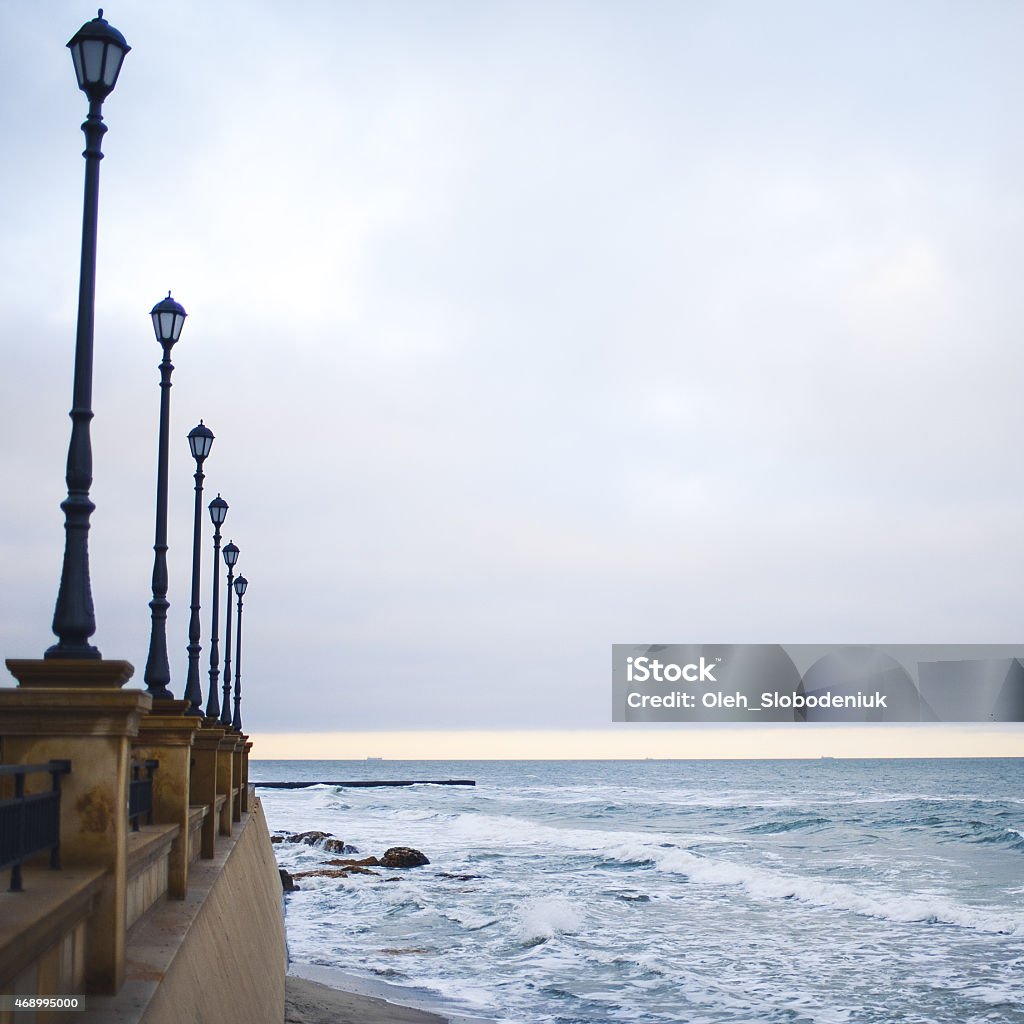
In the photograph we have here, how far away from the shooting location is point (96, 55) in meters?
7.47

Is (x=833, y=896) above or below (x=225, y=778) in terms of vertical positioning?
below

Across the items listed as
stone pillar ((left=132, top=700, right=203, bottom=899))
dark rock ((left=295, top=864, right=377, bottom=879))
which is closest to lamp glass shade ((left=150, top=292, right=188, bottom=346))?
stone pillar ((left=132, top=700, right=203, bottom=899))

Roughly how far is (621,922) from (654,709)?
1946 cm

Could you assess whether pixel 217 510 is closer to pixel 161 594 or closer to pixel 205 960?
pixel 161 594

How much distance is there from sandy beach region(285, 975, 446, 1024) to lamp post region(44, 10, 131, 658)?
11.4 metres

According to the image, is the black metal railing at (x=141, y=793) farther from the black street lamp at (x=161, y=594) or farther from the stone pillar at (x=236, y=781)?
the stone pillar at (x=236, y=781)

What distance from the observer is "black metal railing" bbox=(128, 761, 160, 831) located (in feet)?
26.8

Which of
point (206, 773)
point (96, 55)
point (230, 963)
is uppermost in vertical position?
point (96, 55)

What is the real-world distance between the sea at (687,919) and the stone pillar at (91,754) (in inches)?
567

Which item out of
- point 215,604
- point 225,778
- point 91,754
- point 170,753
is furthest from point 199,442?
point 91,754

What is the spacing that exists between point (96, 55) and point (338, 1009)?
47.0 ft

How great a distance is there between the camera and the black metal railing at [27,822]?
15.5 feet

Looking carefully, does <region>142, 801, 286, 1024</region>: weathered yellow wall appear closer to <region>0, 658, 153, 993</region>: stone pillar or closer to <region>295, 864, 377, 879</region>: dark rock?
<region>0, 658, 153, 993</region>: stone pillar

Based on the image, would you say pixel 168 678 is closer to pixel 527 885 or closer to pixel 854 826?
pixel 527 885
